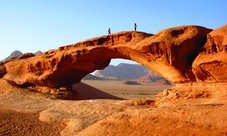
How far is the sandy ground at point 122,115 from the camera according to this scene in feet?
19.9

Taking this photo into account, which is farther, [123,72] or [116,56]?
[123,72]

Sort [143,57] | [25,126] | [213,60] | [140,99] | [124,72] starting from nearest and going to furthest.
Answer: [213,60] → [25,126] → [140,99] → [143,57] → [124,72]

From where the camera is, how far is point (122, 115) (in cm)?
764

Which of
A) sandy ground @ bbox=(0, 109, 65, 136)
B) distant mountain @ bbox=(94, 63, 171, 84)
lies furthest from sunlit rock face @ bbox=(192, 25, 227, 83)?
distant mountain @ bbox=(94, 63, 171, 84)

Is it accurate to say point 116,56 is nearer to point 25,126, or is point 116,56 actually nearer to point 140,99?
point 140,99

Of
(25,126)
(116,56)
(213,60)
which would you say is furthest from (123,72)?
(213,60)

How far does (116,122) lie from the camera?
24.4 feet

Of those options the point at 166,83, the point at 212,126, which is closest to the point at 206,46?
the point at 212,126

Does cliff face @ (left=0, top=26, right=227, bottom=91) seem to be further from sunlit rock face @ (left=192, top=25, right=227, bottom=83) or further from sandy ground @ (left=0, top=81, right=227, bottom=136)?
sandy ground @ (left=0, top=81, right=227, bottom=136)

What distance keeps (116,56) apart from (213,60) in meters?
6.36

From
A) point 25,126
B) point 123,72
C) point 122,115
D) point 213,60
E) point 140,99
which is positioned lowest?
point 123,72

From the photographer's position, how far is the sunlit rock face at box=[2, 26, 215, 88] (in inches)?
405

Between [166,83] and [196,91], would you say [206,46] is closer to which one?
[196,91]

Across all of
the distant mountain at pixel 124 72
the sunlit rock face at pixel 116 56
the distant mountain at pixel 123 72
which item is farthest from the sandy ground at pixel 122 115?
the distant mountain at pixel 123 72
